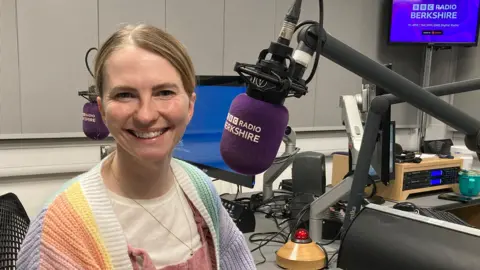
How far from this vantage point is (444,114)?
2.34 ft

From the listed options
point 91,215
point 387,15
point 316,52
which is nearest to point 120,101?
point 91,215

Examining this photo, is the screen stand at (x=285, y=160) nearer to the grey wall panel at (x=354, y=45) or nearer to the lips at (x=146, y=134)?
the lips at (x=146, y=134)

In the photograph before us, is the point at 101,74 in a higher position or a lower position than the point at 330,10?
lower

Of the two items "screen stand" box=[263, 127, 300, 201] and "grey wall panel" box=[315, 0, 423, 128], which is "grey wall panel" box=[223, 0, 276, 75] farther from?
"screen stand" box=[263, 127, 300, 201]

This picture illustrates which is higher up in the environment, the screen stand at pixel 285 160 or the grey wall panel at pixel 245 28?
the grey wall panel at pixel 245 28

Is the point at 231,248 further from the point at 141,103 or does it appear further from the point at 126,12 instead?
the point at 126,12

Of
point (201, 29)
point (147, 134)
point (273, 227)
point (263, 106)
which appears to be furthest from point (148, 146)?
point (201, 29)

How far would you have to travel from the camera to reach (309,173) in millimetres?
1718

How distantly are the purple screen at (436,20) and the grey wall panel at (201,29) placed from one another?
167 centimetres

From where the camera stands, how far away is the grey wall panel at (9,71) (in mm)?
2287

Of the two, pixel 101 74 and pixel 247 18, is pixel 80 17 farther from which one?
pixel 101 74

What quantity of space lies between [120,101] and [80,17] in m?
1.98

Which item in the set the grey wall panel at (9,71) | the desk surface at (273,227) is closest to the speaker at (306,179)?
the desk surface at (273,227)

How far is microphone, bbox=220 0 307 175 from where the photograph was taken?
0.56m
